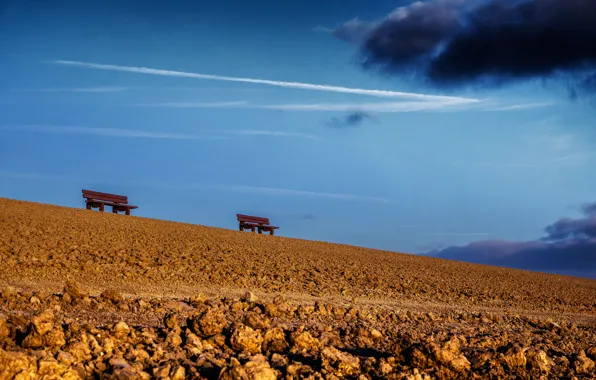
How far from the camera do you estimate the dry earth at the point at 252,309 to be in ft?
18.7

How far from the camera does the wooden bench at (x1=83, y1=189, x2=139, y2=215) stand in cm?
2859

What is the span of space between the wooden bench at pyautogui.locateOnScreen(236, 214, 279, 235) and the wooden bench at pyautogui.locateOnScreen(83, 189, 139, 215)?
5.13 metres

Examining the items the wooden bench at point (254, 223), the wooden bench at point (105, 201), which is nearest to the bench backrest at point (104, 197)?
the wooden bench at point (105, 201)

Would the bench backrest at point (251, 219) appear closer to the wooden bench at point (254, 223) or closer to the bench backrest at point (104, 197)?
the wooden bench at point (254, 223)

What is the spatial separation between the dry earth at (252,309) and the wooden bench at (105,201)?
6.24 feet

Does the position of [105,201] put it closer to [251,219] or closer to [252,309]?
[251,219]

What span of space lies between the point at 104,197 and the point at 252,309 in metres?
21.2

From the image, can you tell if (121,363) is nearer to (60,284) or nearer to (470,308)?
(60,284)

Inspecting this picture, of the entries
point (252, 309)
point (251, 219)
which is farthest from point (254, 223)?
point (252, 309)

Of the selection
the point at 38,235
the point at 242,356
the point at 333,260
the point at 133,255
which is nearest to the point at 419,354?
the point at 242,356

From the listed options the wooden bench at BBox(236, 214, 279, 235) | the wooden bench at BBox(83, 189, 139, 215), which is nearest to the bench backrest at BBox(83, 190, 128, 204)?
the wooden bench at BBox(83, 189, 139, 215)

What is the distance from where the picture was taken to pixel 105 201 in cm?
2877

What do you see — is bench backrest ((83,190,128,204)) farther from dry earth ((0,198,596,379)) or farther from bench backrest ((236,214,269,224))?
bench backrest ((236,214,269,224))

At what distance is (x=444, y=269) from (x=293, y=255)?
645cm
